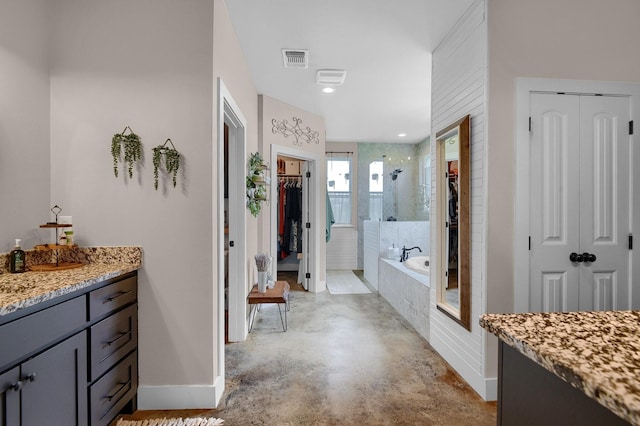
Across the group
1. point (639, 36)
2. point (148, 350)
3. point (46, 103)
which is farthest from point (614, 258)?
point (46, 103)

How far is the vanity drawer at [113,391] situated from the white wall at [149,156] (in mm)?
77

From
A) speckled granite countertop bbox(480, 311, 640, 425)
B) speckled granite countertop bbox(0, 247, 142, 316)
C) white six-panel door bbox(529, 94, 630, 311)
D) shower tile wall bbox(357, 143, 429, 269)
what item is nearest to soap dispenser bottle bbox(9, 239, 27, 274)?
speckled granite countertop bbox(0, 247, 142, 316)

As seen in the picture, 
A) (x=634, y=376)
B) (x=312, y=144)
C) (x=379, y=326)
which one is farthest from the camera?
(x=312, y=144)

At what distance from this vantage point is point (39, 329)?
125cm

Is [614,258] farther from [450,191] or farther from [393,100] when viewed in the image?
[393,100]

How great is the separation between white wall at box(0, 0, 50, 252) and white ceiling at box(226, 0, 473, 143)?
3.85 ft

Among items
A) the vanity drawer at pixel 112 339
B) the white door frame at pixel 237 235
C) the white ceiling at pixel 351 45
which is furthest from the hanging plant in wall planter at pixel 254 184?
the vanity drawer at pixel 112 339

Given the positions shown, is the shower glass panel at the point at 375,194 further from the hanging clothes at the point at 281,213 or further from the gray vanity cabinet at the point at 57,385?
the gray vanity cabinet at the point at 57,385

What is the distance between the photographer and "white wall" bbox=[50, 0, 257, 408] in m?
1.96

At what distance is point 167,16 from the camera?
1.99 metres

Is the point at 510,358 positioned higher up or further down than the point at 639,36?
further down

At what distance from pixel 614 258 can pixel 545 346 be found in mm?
2070

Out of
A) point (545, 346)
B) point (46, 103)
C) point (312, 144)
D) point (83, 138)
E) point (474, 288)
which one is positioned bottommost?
point (474, 288)

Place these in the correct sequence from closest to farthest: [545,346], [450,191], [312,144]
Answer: [545,346]
[450,191]
[312,144]
